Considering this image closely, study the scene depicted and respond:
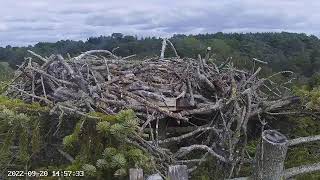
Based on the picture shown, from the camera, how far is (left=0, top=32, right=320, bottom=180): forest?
3.50 meters

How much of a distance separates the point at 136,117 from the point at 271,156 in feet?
3.44

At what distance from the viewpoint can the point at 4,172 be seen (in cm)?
378

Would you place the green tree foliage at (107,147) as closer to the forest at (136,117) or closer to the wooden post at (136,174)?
the forest at (136,117)

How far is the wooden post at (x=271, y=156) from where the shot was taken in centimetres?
347

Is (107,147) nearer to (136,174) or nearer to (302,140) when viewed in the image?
(136,174)

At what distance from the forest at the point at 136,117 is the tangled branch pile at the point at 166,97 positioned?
0.01 m

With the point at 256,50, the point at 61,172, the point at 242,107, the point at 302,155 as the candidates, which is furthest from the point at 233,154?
the point at 256,50

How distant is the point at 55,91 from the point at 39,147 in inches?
32.5

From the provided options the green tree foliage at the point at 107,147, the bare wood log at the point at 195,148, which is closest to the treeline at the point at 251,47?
the bare wood log at the point at 195,148

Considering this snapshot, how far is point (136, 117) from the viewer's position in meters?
3.85

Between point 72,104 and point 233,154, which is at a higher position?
point 72,104

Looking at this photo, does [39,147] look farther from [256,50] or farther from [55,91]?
[256,50]

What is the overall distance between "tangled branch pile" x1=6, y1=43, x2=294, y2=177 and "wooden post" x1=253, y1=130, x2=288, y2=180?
50 centimetres

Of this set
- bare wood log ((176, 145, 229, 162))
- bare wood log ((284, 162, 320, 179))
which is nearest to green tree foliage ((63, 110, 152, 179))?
bare wood log ((176, 145, 229, 162))
